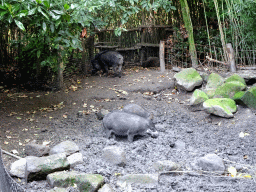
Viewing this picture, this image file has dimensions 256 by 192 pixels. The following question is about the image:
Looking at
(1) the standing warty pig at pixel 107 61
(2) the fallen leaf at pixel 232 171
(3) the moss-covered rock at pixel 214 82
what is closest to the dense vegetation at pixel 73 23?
(1) the standing warty pig at pixel 107 61

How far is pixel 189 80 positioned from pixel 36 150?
131 inches

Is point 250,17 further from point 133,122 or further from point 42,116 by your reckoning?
point 42,116

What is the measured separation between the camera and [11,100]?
5.55m

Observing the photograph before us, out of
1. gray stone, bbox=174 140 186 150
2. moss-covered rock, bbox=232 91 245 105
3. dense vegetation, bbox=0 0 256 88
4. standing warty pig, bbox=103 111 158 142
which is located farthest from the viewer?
moss-covered rock, bbox=232 91 245 105

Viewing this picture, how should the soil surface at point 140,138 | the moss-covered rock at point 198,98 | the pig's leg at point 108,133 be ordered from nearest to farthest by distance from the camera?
the soil surface at point 140,138 < the pig's leg at point 108,133 < the moss-covered rock at point 198,98

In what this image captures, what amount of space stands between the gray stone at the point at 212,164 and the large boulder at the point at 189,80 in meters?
2.61

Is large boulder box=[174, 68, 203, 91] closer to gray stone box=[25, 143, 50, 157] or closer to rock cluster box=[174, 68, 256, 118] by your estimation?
rock cluster box=[174, 68, 256, 118]

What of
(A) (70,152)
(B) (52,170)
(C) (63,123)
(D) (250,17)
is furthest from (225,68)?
(B) (52,170)

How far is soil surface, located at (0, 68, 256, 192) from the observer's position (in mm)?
3033

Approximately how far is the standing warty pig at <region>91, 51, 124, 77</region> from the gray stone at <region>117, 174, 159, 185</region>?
4.36 metres

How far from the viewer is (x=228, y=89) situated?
16.6 ft

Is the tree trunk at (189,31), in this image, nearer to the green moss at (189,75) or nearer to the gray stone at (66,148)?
the green moss at (189,75)

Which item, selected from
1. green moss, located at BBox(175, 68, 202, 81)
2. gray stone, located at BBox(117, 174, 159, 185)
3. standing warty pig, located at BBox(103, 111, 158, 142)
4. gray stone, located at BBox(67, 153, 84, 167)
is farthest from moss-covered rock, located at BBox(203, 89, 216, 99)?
gray stone, located at BBox(67, 153, 84, 167)

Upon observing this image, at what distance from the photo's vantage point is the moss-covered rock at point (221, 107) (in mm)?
4453
